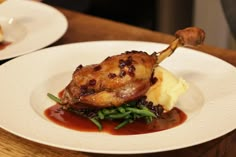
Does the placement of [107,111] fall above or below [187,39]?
below

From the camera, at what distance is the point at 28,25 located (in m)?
1.85

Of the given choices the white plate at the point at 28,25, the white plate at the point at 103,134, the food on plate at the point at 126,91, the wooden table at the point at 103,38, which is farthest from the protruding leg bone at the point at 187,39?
the white plate at the point at 28,25

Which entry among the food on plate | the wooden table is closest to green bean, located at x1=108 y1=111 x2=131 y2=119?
the food on plate

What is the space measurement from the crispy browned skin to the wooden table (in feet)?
0.43

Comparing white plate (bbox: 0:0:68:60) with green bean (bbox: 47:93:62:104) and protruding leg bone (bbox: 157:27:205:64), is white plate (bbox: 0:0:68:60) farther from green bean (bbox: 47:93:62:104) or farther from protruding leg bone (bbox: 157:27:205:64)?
protruding leg bone (bbox: 157:27:205:64)

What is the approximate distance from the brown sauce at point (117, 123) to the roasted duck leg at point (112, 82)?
0.12ft

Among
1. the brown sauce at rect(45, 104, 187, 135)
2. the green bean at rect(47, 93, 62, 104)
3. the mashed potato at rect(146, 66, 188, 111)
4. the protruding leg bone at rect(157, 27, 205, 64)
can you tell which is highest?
the protruding leg bone at rect(157, 27, 205, 64)

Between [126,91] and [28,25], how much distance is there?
2.63ft

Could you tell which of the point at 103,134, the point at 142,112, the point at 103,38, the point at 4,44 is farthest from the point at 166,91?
the point at 4,44

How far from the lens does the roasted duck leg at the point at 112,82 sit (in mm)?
1157

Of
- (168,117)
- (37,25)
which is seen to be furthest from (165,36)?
(168,117)

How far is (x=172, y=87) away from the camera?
1.24 meters

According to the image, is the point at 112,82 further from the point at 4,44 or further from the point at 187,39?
the point at 4,44

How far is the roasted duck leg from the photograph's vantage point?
45.6 inches
